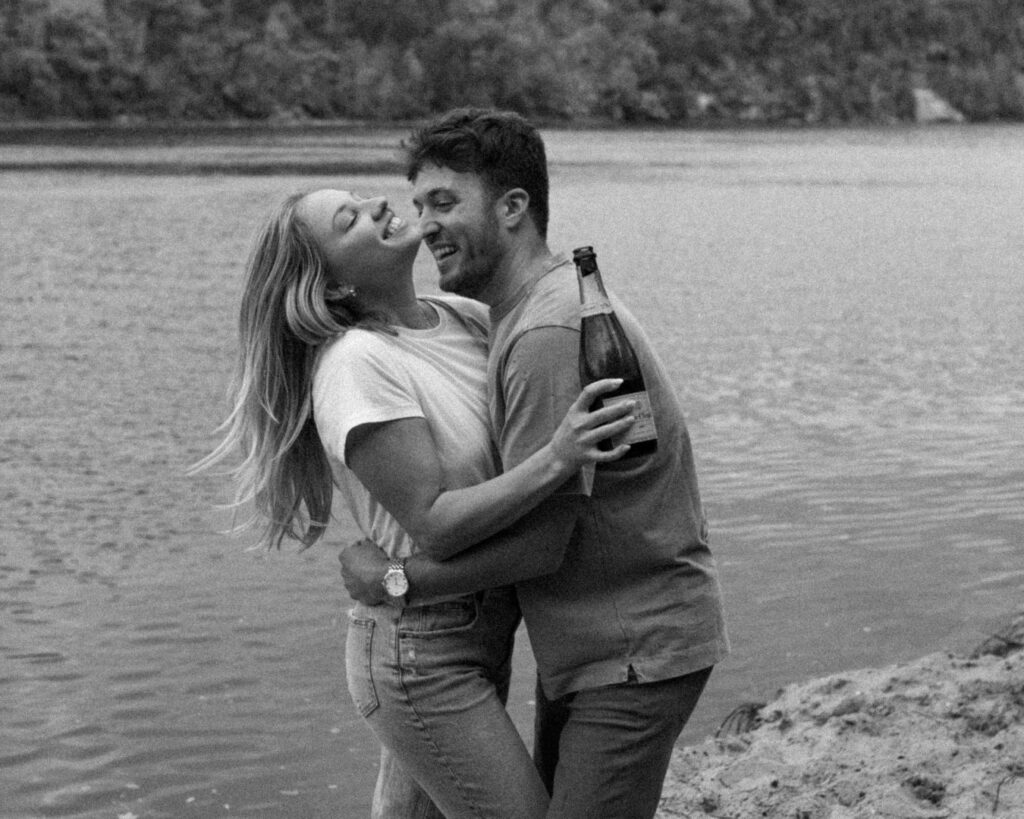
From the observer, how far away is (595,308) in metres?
3.08

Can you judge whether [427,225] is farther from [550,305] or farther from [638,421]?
[638,421]

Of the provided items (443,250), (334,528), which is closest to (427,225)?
(443,250)

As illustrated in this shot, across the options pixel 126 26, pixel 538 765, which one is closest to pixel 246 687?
pixel 538 765

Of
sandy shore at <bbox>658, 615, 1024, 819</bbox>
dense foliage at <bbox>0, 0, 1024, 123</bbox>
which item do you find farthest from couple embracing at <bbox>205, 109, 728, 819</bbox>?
dense foliage at <bbox>0, 0, 1024, 123</bbox>

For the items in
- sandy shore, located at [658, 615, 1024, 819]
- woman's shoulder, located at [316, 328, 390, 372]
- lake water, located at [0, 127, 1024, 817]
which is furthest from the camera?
lake water, located at [0, 127, 1024, 817]

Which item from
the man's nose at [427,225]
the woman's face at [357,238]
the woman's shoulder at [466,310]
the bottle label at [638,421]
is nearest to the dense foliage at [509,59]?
the woman's shoulder at [466,310]

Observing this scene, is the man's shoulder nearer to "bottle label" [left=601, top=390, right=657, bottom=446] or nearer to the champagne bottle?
the champagne bottle

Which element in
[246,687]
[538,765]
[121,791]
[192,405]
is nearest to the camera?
[538,765]

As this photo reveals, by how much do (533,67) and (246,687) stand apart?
13909 centimetres

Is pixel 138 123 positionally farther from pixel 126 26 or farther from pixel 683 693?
pixel 683 693

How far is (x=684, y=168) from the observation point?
7119 cm

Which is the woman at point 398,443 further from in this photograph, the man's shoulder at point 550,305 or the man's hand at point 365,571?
the man's shoulder at point 550,305

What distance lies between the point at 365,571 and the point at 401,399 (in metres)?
0.35

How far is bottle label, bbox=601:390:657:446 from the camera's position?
3.04m
